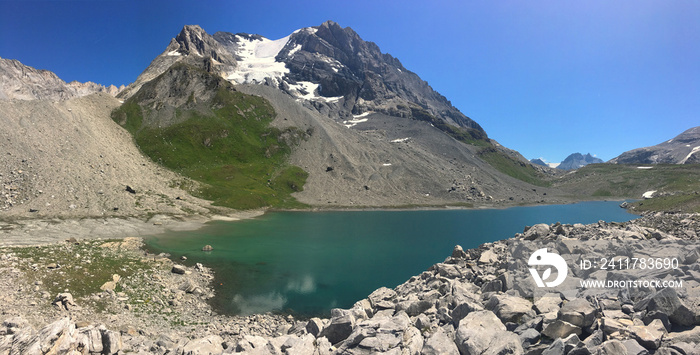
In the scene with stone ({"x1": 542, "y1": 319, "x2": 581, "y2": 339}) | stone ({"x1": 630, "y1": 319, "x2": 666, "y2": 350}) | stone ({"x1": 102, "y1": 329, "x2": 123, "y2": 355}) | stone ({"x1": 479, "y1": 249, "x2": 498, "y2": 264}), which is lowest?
stone ({"x1": 102, "y1": 329, "x2": 123, "y2": 355})

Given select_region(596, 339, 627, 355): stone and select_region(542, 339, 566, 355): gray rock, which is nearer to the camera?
select_region(596, 339, 627, 355): stone

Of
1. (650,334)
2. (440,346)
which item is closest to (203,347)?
(440,346)

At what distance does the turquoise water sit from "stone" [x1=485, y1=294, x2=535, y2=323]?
20664 millimetres

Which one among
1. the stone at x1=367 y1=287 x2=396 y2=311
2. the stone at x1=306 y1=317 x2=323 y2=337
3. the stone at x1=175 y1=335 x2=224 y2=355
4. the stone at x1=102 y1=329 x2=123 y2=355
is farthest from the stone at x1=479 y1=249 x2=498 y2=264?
the stone at x1=102 y1=329 x2=123 y2=355

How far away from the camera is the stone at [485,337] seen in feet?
39.3

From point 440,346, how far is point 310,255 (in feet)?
A: 144

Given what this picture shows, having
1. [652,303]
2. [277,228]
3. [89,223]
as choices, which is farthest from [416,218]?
[652,303]

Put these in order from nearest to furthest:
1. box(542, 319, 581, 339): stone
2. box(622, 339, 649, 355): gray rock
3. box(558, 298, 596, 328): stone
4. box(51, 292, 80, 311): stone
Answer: box(622, 339, 649, 355): gray rock
box(542, 319, 581, 339): stone
box(558, 298, 596, 328): stone
box(51, 292, 80, 311): stone

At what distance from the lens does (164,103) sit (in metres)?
169

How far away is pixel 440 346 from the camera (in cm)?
1282

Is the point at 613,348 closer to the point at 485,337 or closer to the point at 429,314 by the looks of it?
the point at 485,337

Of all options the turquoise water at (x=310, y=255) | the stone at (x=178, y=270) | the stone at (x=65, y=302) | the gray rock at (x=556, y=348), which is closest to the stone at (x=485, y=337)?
the gray rock at (x=556, y=348)

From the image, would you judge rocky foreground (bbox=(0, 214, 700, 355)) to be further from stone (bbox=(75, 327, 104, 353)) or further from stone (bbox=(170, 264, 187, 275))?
stone (bbox=(170, 264, 187, 275))

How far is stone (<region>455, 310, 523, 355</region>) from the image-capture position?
1198 cm
